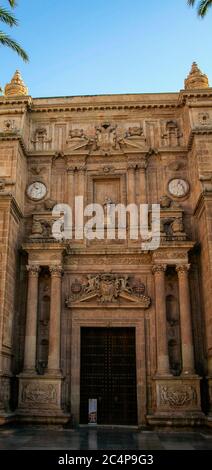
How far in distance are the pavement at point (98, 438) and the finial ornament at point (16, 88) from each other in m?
13.5

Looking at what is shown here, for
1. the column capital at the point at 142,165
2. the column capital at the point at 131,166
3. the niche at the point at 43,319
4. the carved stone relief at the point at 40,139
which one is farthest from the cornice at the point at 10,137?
the niche at the point at 43,319

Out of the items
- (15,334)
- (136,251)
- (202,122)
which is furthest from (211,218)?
(15,334)

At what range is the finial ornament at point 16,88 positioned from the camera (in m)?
19.9

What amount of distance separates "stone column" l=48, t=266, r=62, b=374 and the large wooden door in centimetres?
107

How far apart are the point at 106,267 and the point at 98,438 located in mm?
6521

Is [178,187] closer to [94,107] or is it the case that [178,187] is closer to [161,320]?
[94,107]

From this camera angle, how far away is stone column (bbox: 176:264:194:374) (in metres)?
15.5

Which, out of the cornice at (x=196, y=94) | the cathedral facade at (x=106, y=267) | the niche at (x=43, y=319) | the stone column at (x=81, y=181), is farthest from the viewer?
the cornice at (x=196, y=94)

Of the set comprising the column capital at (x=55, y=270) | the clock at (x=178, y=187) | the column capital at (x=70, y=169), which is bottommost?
the column capital at (x=55, y=270)

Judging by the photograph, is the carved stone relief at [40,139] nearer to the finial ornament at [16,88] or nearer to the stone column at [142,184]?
the finial ornament at [16,88]

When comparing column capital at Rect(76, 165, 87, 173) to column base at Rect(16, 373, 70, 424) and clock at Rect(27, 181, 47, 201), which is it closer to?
clock at Rect(27, 181, 47, 201)

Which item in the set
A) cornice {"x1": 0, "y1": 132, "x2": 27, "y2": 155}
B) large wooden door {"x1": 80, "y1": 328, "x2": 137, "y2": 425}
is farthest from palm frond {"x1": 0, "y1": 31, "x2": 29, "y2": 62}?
large wooden door {"x1": 80, "y1": 328, "x2": 137, "y2": 425}

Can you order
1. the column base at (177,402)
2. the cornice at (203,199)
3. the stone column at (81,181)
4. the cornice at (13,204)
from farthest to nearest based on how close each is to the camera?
the stone column at (81,181), the cornice at (13,204), the cornice at (203,199), the column base at (177,402)
